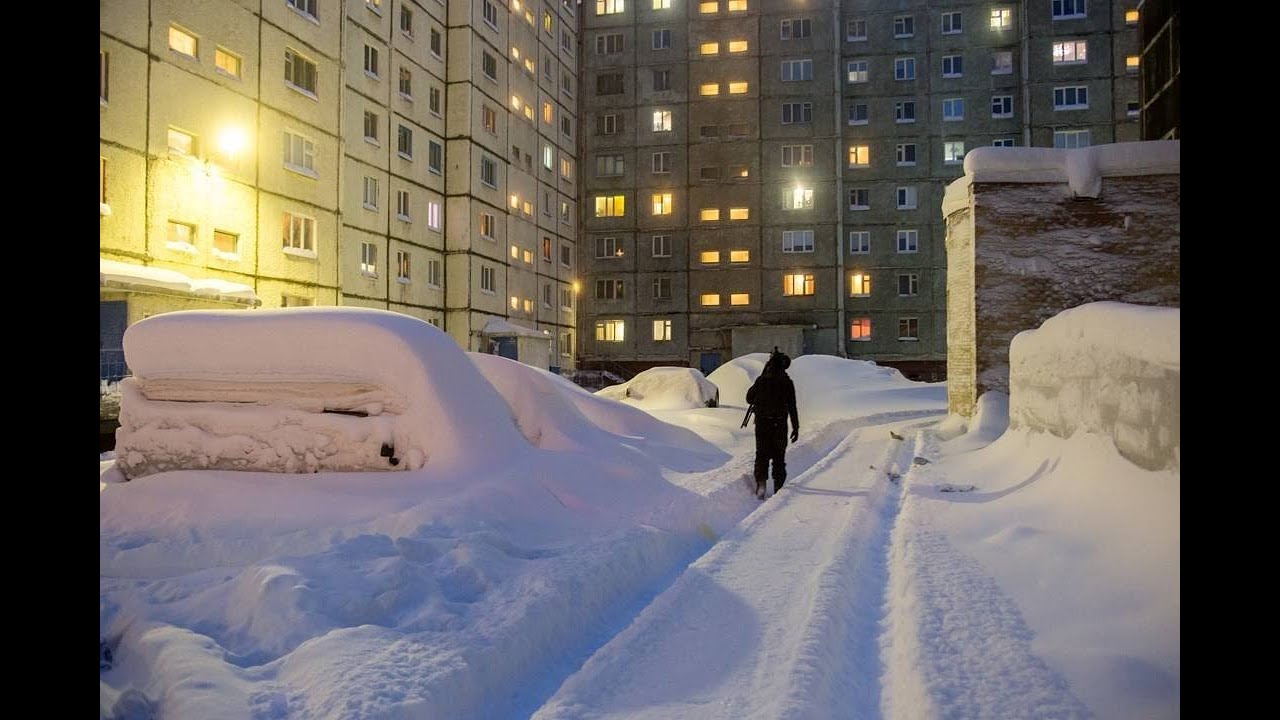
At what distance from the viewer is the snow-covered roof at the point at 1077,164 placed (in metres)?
14.1

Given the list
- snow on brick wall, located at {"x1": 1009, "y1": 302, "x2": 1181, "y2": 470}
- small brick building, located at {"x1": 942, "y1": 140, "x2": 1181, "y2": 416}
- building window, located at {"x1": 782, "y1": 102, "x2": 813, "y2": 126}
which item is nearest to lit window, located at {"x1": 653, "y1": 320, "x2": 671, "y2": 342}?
building window, located at {"x1": 782, "y1": 102, "x2": 813, "y2": 126}

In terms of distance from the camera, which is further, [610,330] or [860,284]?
[610,330]

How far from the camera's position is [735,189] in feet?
144

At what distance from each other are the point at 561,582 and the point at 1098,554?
143 inches

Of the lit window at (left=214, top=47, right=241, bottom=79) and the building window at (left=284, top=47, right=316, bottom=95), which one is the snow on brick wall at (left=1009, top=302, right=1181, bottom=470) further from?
the building window at (left=284, top=47, right=316, bottom=95)

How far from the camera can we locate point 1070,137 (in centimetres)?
4125

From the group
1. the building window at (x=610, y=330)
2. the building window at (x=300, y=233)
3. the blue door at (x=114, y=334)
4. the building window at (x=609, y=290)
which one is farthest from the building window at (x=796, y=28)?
the blue door at (x=114, y=334)

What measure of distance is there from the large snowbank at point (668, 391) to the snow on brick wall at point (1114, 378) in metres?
12.1

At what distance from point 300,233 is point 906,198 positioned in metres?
31.9

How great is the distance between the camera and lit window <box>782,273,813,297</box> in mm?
43125

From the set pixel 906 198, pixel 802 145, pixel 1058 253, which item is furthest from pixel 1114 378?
pixel 802 145

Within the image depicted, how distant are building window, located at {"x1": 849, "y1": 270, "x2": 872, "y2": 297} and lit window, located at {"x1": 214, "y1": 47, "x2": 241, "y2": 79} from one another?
31.8m

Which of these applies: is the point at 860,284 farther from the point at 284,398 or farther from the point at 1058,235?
the point at 284,398
